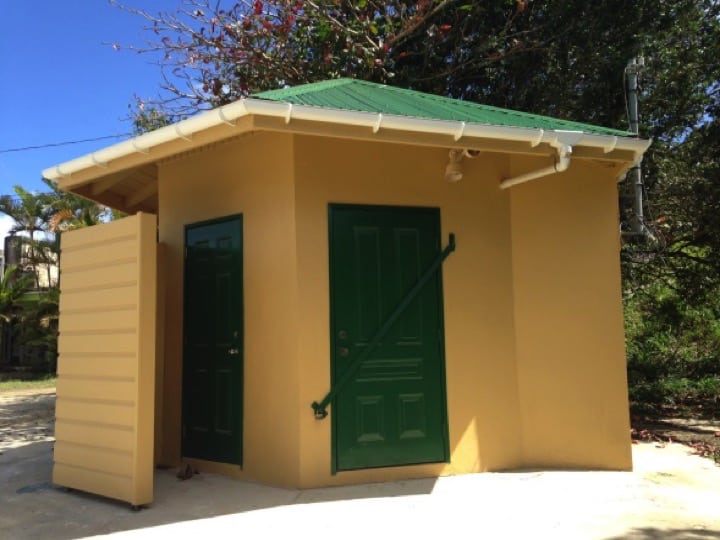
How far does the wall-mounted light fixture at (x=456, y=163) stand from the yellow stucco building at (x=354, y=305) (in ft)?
0.10

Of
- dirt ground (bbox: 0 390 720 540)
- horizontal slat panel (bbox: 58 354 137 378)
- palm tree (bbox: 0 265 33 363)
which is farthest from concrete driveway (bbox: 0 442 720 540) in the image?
palm tree (bbox: 0 265 33 363)

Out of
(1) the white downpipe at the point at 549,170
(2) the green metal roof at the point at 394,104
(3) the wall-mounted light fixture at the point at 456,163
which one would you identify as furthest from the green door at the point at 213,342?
(1) the white downpipe at the point at 549,170

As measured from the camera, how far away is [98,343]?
15.9ft

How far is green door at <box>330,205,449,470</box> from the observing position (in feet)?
16.6

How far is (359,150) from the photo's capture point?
17.5 feet

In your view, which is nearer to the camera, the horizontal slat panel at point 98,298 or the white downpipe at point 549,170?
the horizontal slat panel at point 98,298

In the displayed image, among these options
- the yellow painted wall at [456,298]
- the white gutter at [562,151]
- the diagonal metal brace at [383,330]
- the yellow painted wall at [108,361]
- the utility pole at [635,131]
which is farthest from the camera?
the utility pole at [635,131]

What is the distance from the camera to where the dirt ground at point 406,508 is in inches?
159

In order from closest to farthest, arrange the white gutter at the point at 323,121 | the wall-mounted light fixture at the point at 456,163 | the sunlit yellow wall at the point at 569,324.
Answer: the white gutter at the point at 323,121
the wall-mounted light fixture at the point at 456,163
the sunlit yellow wall at the point at 569,324

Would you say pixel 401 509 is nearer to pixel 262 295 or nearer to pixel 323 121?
pixel 262 295

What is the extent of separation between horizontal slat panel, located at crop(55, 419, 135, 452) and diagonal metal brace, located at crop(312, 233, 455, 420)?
1.37 m

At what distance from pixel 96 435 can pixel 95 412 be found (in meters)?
0.17

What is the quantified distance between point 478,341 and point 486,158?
163cm

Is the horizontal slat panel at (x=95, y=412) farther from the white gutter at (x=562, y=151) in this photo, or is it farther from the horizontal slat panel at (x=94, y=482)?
the white gutter at (x=562, y=151)
